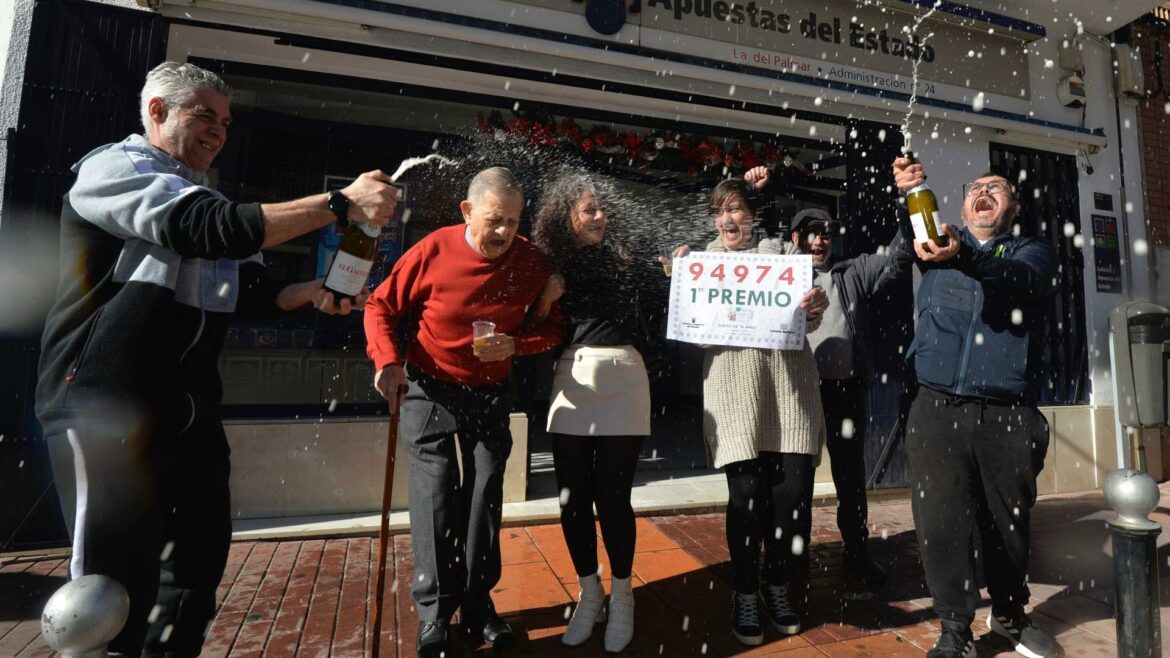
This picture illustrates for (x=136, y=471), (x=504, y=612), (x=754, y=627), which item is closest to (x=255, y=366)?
(x=504, y=612)

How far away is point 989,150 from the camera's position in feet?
21.4

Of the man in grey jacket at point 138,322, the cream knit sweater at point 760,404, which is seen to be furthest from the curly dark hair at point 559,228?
the man in grey jacket at point 138,322

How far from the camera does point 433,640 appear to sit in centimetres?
255

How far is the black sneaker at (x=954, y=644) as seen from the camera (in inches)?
103

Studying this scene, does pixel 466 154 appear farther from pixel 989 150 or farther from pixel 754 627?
pixel 989 150

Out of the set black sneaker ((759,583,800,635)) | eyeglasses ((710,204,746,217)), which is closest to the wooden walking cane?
eyeglasses ((710,204,746,217))

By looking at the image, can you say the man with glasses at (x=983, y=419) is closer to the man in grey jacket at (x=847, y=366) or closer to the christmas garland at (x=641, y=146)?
the man in grey jacket at (x=847, y=366)

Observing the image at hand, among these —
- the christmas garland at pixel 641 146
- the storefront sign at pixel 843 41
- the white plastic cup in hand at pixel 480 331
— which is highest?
the storefront sign at pixel 843 41

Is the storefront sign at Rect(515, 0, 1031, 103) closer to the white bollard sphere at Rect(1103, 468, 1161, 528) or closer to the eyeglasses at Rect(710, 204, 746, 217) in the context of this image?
the eyeglasses at Rect(710, 204, 746, 217)

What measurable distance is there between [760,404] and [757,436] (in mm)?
154

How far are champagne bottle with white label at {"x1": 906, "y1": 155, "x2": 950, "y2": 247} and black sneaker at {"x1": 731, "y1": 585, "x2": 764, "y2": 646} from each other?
71.8 inches

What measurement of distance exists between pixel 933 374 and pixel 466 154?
14.2ft

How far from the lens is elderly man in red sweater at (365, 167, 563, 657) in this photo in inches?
103

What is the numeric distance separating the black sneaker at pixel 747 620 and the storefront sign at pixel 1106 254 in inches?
255
